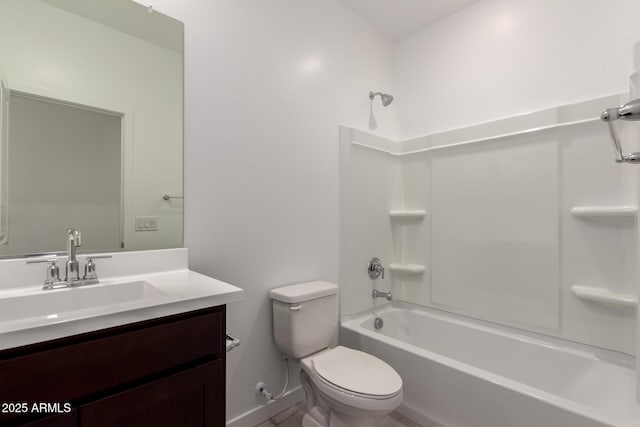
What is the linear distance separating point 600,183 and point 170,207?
7.23ft

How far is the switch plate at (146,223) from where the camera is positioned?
1.30 meters

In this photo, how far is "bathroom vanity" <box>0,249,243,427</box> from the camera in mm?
659

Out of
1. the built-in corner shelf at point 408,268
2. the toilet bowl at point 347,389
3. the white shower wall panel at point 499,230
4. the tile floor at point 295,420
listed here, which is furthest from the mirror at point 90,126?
the white shower wall panel at point 499,230

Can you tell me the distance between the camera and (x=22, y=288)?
3.34 feet

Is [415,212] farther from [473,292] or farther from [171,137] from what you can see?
[171,137]

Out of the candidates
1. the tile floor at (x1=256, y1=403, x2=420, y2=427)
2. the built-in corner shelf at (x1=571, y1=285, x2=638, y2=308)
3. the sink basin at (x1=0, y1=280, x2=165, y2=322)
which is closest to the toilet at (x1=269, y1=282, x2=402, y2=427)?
the tile floor at (x1=256, y1=403, x2=420, y2=427)

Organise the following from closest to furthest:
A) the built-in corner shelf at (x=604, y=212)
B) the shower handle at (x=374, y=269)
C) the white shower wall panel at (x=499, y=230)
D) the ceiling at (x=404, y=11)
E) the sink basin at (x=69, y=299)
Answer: the sink basin at (x=69, y=299) → the built-in corner shelf at (x=604, y=212) → the white shower wall panel at (x=499, y=230) → the ceiling at (x=404, y=11) → the shower handle at (x=374, y=269)

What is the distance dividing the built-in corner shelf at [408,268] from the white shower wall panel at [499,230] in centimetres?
11

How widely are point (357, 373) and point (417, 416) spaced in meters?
0.57

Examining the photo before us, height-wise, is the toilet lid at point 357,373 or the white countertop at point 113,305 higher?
the white countertop at point 113,305

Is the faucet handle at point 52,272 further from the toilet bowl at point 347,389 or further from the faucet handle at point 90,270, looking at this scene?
the toilet bowl at point 347,389

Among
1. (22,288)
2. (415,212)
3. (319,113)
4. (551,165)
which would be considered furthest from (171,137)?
A: (551,165)

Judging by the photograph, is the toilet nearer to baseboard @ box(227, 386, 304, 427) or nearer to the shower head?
baseboard @ box(227, 386, 304, 427)

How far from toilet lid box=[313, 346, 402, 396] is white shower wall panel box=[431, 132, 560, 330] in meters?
0.96
